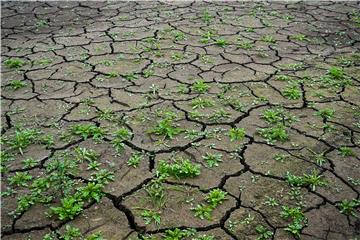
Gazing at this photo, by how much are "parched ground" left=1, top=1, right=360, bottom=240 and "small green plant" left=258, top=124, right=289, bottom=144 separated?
1 cm

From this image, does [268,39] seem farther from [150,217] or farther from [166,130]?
[150,217]

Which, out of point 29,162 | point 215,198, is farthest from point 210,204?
point 29,162

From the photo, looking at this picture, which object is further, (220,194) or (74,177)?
(74,177)

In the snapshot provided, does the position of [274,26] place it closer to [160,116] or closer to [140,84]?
[140,84]

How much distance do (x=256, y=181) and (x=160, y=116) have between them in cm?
99

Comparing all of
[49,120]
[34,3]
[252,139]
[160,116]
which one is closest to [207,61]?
[160,116]

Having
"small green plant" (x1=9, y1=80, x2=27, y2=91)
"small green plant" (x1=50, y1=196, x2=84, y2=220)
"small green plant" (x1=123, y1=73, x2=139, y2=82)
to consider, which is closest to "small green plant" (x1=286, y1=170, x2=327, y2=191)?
"small green plant" (x1=50, y1=196, x2=84, y2=220)

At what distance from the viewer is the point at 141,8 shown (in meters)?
5.91

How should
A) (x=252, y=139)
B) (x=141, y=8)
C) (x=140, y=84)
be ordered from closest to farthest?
(x=252, y=139)
(x=140, y=84)
(x=141, y=8)

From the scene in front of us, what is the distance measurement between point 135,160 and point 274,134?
984 millimetres

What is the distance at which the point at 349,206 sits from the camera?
7.07 feet

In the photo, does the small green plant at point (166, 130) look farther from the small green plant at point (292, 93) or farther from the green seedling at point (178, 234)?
the small green plant at point (292, 93)

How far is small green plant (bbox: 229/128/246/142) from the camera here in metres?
2.76

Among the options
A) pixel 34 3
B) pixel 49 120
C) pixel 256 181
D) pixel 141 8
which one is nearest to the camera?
pixel 256 181
